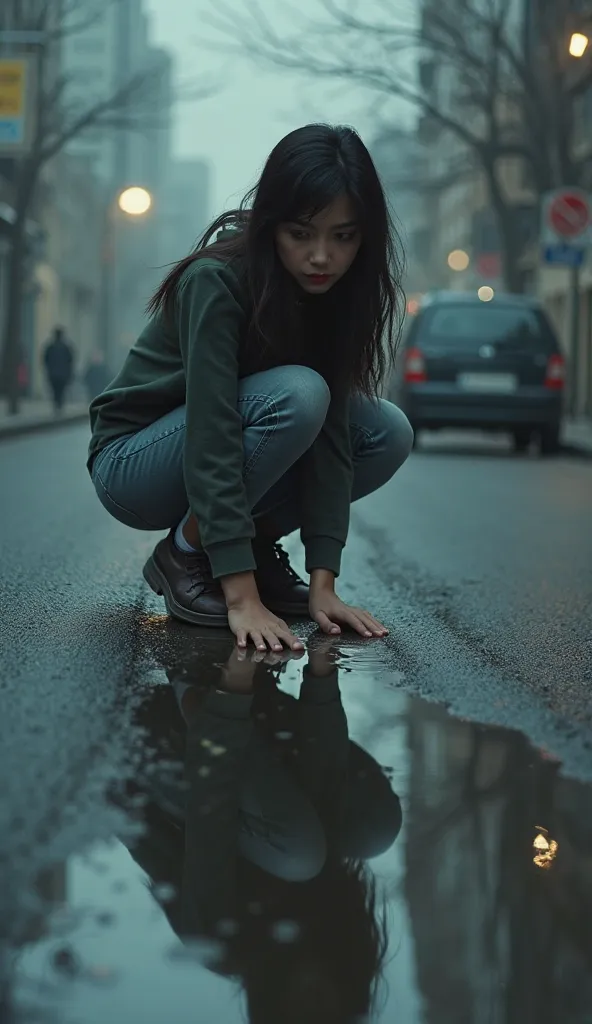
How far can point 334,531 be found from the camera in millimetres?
3822

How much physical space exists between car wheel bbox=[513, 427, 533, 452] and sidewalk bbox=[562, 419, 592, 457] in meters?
0.40

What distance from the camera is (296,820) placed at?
219 centimetres

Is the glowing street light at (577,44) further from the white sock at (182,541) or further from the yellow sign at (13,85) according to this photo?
the white sock at (182,541)

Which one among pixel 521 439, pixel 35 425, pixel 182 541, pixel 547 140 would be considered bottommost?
pixel 35 425

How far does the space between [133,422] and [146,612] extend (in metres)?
0.51

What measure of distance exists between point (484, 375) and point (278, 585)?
1167 centimetres

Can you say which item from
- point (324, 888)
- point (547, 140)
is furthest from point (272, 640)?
point (547, 140)

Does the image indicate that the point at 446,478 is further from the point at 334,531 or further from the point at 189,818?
the point at 189,818

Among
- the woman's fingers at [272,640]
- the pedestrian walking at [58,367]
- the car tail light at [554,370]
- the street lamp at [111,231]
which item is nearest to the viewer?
the woman's fingers at [272,640]

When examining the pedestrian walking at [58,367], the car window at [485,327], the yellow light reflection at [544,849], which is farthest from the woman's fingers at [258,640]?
the pedestrian walking at [58,367]

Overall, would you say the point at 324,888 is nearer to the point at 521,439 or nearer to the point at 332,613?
the point at 332,613

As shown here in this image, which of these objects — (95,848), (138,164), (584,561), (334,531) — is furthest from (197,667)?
(138,164)

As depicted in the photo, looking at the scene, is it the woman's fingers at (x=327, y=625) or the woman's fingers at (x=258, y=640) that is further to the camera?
the woman's fingers at (x=327, y=625)

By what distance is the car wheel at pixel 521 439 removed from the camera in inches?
651
